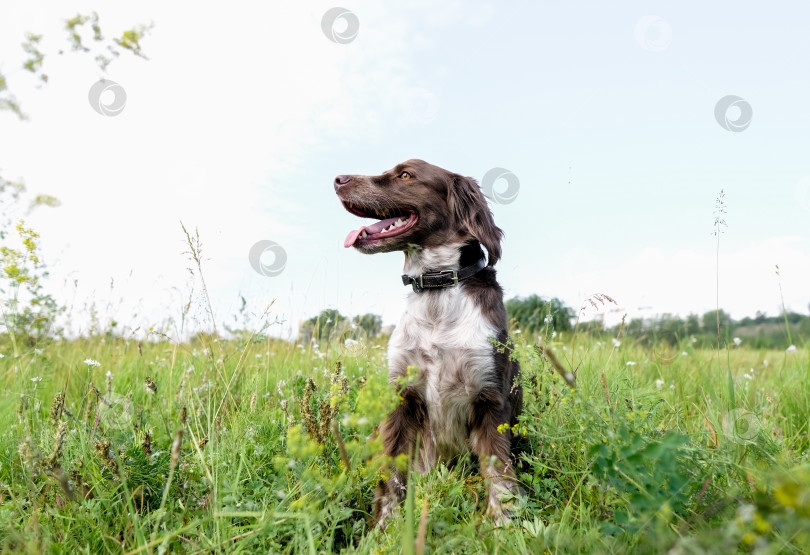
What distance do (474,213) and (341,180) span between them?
1.03m

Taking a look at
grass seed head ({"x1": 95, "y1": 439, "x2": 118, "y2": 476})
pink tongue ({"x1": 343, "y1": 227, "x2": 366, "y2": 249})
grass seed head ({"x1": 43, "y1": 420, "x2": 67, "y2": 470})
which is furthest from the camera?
pink tongue ({"x1": 343, "y1": 227, "x2": 366, "y2": 249})

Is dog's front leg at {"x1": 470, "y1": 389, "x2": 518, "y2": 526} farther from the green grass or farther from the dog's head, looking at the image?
the dog's head

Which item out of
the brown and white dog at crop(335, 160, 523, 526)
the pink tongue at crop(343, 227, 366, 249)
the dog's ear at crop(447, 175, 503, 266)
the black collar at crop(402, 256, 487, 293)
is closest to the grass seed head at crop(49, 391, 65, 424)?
the brown and white dog at crop(335, 160, 523, 526)

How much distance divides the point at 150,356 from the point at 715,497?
20.1 ft

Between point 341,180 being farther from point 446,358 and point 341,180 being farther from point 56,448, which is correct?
point 56,448

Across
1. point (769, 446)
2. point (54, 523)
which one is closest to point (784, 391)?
point (769, 446)

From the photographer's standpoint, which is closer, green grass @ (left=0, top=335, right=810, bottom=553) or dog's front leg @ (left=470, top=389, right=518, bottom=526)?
green grass @ (left=0, top=335, right=810, bottom=553)

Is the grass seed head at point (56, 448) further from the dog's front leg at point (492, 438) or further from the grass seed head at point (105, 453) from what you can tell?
the dog's front leg at point (492, 438)

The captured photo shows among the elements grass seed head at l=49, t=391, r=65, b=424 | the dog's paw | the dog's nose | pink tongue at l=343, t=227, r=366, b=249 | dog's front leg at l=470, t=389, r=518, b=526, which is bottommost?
the dog's paw

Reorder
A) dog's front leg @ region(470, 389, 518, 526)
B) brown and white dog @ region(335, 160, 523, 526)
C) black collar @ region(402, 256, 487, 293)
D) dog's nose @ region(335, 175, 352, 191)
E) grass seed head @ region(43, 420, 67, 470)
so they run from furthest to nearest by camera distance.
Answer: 1. dog's nose @ region(335, 175, 352, 191)
2. black collar @ region(402, 256, 487, 293)
3. brown and white dog @ region(335, 160, 523, 526)
4. dog's front leg @ region(470, 389, 518, 526)
5. grass seed head @ region(43, 420, 67, 470)

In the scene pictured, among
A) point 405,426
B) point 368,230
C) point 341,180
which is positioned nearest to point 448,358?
point 405,426

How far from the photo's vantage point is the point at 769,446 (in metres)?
2.40

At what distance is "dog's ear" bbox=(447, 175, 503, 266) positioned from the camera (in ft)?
11.8

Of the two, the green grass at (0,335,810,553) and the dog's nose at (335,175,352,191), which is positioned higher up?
the dog's nose at (335,175,352,191)
